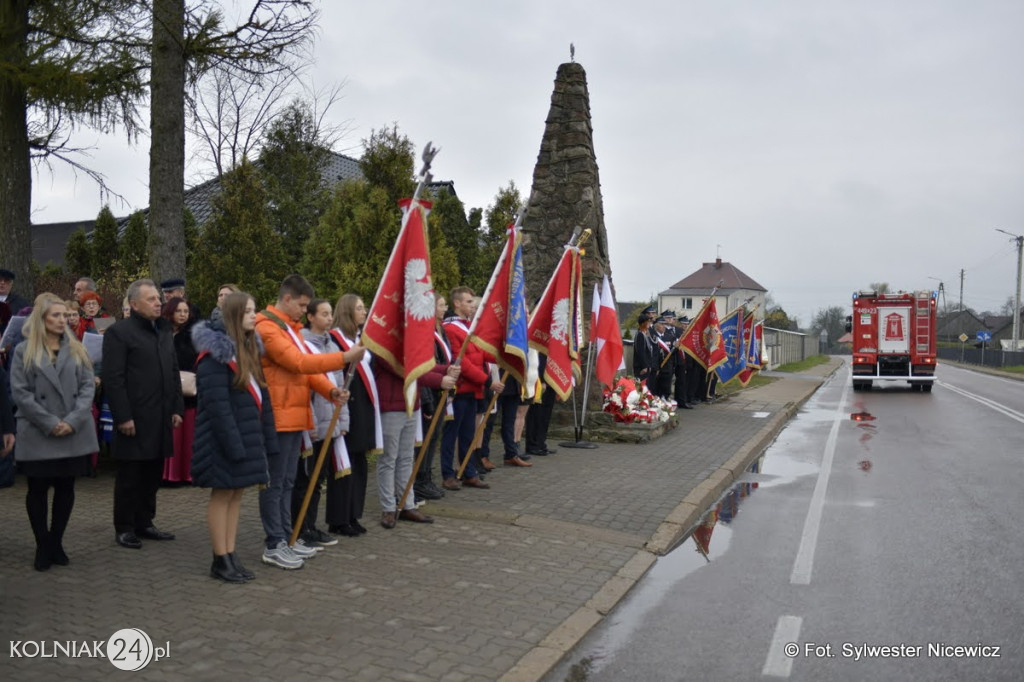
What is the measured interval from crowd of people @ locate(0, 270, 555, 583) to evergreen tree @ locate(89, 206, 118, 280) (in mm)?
19612

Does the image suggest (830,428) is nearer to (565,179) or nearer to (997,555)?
(565,179)

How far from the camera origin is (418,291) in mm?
6734

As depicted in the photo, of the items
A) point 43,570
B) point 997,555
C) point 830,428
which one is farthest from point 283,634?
point 830,428

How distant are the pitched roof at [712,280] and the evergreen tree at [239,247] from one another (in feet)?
283

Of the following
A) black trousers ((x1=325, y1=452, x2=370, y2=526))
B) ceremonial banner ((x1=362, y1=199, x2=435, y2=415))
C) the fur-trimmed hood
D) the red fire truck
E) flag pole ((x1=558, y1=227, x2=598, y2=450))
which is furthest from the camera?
the red fire truck

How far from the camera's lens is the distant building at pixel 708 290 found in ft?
327

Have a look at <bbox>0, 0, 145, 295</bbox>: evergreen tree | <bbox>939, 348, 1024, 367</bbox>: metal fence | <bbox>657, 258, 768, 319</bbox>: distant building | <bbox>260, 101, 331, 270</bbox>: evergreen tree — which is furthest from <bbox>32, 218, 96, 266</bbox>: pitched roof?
<bbox>657, 258, 768, 319</bbox>: distant building

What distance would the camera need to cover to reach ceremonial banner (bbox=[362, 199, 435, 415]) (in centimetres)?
665

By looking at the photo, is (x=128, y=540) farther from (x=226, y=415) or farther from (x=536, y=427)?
(x=536, y=427)

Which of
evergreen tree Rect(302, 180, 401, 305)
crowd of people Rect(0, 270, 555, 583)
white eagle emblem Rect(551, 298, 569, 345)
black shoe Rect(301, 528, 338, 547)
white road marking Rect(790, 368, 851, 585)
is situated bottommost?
white road marking Rect(790, 368, 851, 585)

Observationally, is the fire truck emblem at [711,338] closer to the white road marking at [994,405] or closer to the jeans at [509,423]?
the white road marking at [994,405]

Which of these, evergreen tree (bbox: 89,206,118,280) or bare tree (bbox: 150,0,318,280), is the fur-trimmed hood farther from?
evergreen tree (bbox: 89,206,118,280)

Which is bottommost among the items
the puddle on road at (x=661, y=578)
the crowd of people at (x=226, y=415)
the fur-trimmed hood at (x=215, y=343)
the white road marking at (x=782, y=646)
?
the puddle on road at (x=661, y=578)

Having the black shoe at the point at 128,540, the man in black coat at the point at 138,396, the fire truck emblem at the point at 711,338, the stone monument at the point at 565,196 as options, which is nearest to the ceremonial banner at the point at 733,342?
the fire truck emblem at the point at 711,338
